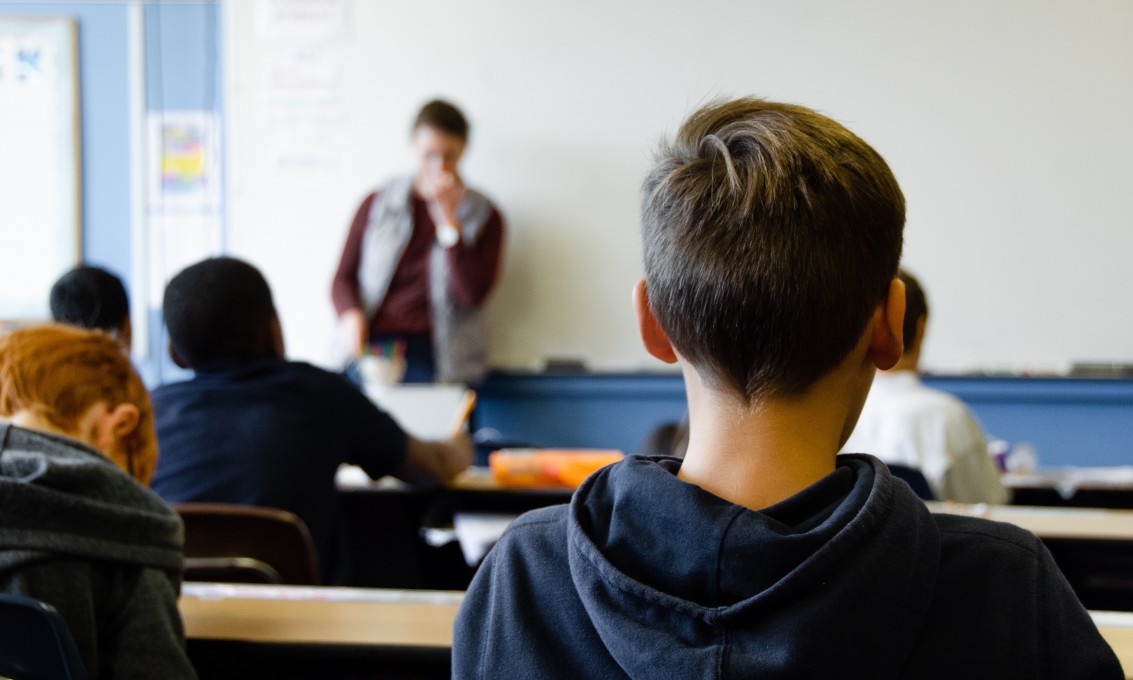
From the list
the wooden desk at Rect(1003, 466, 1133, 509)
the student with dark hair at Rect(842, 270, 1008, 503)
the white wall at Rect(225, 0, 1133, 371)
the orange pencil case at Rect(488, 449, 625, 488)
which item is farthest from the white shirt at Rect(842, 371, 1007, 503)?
the white wall at Rect(225, 0, 1133, 371)

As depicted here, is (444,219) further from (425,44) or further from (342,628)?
(342,628)

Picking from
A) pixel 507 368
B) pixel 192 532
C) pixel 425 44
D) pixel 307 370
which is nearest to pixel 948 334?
pixel 507 368

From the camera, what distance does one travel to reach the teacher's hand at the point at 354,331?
4.07 meters

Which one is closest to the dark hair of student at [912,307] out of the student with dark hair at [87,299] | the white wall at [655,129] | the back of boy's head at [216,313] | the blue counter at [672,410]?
the back of boy's head at [216,313]

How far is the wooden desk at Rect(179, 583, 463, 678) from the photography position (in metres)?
1.24

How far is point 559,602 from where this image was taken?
2.47 feet

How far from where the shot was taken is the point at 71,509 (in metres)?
1.15

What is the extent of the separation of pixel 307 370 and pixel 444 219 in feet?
7.20

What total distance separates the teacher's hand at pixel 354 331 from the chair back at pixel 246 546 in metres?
2.45

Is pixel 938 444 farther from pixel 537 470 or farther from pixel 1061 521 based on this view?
pixel 537 470

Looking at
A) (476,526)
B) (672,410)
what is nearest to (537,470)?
(476,526)

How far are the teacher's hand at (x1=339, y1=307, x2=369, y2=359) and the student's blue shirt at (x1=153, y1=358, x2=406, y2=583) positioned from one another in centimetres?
206

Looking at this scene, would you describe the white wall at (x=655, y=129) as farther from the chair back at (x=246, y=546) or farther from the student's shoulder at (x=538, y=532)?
the student's shoulder at (x=538, y=532)

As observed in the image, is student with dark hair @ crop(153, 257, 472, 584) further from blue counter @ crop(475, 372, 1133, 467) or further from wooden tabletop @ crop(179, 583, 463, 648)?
blue counter @ crop(475, 372, 1133, 467)
